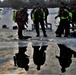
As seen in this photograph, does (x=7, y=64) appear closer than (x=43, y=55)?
Yes

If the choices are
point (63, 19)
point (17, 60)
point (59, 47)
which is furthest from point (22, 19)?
point (17, 60)

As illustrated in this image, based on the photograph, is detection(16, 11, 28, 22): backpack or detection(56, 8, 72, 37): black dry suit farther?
detection(16, 11, 28, 22): backpack

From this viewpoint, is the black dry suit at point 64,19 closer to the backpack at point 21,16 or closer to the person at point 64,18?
the person at point 64,18

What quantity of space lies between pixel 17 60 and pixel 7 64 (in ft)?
2.29

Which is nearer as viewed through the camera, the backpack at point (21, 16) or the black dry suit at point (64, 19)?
the black dry suit at point (64, 19)

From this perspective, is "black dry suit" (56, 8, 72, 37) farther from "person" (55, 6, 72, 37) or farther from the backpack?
the backpack

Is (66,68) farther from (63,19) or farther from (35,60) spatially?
(63,19)

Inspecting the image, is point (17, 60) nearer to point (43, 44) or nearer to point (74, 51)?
point (74, 51)

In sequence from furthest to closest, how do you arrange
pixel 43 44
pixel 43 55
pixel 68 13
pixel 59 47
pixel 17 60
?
pixel 68 13 < pixel 43 44 < pixel 59 47 < pixel 43 55 < pixel 17 60

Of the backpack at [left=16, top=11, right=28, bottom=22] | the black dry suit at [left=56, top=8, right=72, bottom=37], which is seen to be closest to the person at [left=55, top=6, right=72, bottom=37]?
the black dry suit at [left=56, top=8, right=72, bottom=37]

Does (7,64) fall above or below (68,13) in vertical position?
below

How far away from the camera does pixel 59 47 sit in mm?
14078

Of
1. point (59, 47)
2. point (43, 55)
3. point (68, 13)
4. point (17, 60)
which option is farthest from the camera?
point (68, 13)

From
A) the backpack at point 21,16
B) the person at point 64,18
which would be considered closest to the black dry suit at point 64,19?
the person at point 64,18
